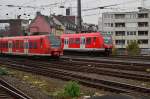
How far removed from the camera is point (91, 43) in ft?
143

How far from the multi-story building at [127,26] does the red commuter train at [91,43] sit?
57.3 meters

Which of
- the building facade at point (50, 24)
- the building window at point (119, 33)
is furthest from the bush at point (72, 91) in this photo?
the building window at point (119, 33)

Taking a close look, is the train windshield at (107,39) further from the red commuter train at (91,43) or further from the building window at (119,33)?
the building window at (119,33)

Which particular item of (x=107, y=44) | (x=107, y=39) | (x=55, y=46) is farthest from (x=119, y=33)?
(x=55, y=46)

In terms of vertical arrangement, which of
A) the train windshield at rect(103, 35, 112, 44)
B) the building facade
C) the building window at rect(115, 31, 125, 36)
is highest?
the building facade

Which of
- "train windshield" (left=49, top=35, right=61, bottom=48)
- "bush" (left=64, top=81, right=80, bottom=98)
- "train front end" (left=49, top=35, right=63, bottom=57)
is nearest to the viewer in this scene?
"bush" (left=64, top=81, right=80, bottom=98)

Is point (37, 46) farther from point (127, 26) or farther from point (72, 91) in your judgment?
point (127, 26)

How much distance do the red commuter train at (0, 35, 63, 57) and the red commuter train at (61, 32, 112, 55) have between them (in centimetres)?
629

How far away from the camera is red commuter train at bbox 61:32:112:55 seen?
42.4 meters

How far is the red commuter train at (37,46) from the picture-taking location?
36.6m

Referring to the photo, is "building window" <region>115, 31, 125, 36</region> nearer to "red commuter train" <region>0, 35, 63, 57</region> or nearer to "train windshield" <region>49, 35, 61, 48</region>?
"red commuter train" <region>0, 35, 63, 57</region>

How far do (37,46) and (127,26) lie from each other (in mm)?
73920

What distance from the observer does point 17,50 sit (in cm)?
4322

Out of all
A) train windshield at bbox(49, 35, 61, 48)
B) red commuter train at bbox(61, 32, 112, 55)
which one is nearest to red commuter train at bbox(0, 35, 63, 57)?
train windshield at bbox(49, 35, 61, 48)
